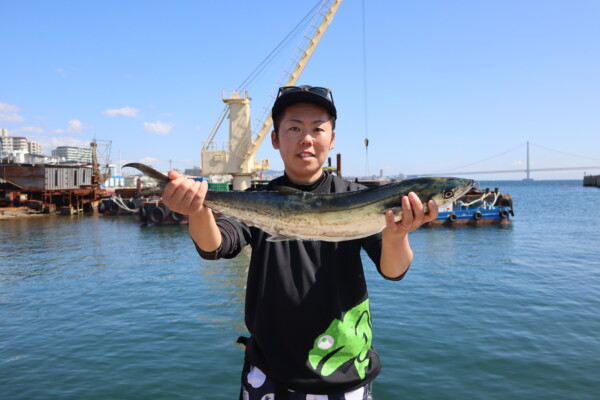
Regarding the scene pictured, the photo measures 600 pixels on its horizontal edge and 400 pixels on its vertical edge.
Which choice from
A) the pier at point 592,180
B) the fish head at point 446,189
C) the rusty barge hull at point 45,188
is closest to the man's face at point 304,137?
the fish head at point 446,189

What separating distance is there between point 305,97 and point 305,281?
4.79 ft

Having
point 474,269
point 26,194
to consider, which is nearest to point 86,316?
point 474,269

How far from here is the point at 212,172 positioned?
42.6m

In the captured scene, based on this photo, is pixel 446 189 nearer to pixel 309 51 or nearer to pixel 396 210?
pixel 396 210

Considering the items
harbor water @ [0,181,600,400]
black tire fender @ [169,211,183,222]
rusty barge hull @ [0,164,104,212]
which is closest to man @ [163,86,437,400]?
harbor water @ [0,181,600,400]

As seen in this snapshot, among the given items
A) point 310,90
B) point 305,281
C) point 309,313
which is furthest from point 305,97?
point 309,313

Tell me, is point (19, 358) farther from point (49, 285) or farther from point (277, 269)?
point (277, 269)

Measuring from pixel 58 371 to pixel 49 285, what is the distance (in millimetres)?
9866

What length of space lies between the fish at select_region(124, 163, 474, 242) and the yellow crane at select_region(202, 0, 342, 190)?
37881mm

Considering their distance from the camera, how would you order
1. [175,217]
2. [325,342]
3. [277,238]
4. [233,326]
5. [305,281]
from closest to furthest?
[325,342] → [305,281] → [277,238] → [233,326] → [175,217]

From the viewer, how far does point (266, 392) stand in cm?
282

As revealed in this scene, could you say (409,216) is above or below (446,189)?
below

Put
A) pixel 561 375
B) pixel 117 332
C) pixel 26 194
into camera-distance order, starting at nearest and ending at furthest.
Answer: pixel 561 375, pixel 117 332, pixel 26 194

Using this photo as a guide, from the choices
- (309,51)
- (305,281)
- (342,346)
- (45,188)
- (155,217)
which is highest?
(309,51)
